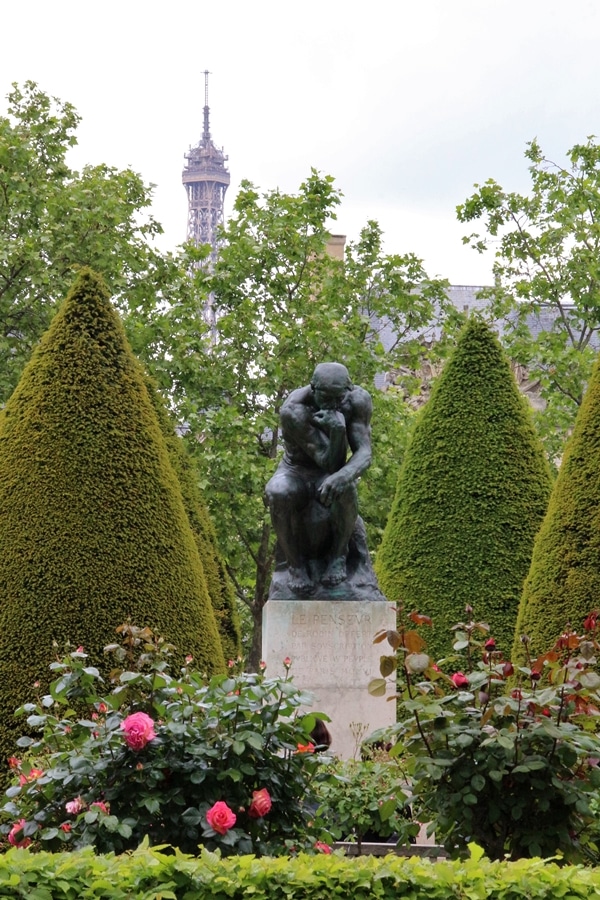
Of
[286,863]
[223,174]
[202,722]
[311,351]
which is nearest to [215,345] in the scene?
[311,351]

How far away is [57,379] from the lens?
10.2 metres

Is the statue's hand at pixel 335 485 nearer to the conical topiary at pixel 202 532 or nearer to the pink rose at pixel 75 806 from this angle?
the conical topiary at pixel 202 532

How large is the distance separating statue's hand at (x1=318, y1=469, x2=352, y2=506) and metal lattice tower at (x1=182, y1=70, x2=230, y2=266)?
354 ft

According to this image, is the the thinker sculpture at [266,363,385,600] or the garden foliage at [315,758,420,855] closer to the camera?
the garden foliage at [315,758,420,855]

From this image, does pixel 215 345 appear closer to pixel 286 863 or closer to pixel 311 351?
pixel 311 351

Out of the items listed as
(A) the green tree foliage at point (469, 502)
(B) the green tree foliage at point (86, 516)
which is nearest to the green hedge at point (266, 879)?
(B) the green tree foliage at point (86, 516)

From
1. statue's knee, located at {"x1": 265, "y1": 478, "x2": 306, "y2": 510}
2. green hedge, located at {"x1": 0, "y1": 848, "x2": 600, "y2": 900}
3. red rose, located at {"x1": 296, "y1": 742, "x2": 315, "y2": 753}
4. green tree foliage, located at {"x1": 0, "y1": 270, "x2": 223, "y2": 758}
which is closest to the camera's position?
green hedge, located at {"x1": 0, "y1": 848, "x2": 600, "y2": 900}

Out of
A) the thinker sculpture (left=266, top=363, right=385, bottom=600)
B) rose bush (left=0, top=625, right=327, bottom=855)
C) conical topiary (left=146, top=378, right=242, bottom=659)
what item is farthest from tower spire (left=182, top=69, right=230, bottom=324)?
rose bush (left=0, top=625, right=327, bottom=855)

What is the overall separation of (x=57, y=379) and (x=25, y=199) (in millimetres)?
10580

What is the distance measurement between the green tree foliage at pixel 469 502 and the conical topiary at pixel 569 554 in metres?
2.41

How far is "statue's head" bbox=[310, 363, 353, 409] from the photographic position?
952cm

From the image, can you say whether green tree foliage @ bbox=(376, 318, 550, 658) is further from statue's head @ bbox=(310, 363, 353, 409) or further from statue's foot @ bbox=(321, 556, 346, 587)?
statue's head @ bbox=(310, 363, 353, 409)

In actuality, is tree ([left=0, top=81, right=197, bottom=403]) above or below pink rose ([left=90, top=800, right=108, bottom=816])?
above

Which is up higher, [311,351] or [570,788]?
[311,351]
